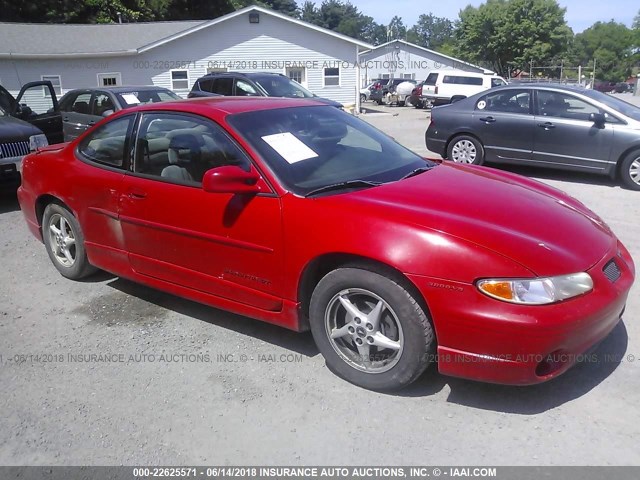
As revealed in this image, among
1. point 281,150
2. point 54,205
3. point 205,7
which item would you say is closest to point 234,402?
point 281,150

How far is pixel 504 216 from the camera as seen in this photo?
10.7 ft

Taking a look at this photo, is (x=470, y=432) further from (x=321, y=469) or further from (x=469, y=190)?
(x=469, y=190)

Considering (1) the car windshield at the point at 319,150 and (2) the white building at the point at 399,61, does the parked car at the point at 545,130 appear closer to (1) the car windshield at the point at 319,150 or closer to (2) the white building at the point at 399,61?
(1) the car windshield at the point at 319,150

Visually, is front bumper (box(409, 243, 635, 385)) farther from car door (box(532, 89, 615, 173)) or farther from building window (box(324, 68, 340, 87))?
building window (box(324, 68, 340, 87))

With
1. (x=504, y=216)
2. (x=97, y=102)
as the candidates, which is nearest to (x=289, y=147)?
(x=504, y=216)

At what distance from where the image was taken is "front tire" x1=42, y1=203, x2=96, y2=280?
15.9ft

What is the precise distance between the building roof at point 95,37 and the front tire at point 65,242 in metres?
23.1

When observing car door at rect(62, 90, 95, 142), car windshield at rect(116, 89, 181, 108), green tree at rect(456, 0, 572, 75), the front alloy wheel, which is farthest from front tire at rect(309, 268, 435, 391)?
green tree at rect(456, 0, 572, 75)

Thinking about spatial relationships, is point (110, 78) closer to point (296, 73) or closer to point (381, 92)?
point (296, 73)

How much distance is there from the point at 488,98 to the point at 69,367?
801 centimetres

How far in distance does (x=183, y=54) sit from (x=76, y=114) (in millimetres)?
16176

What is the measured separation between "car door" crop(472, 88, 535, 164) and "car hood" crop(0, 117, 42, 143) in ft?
22.4

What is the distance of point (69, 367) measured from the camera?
3721 millimetres

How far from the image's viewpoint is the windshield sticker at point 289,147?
366cm
